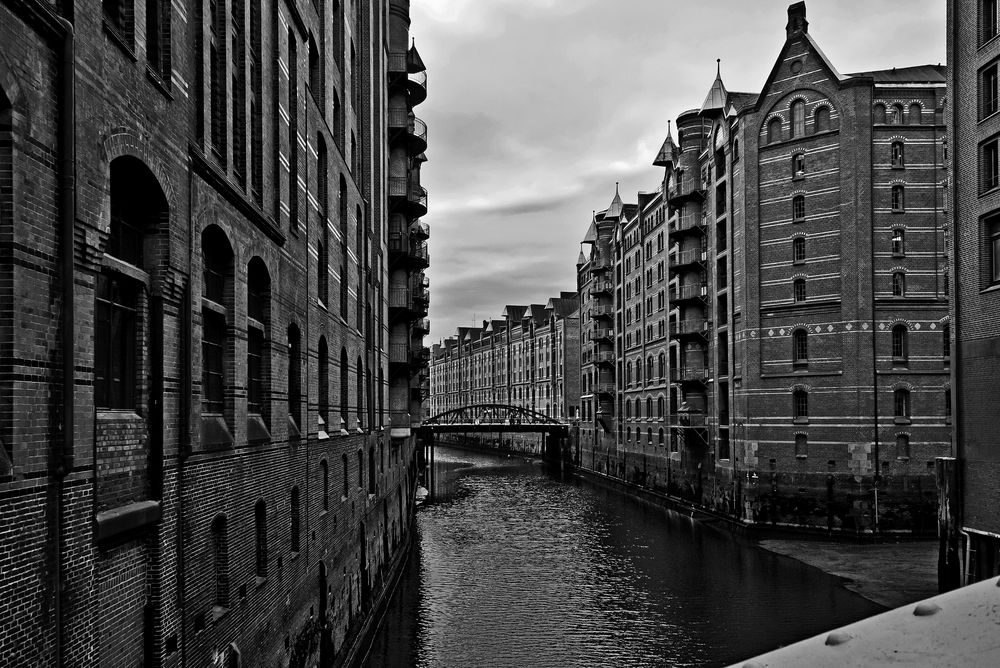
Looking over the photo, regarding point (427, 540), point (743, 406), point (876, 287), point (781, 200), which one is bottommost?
point (427, 540)

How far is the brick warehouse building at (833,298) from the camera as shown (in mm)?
32781

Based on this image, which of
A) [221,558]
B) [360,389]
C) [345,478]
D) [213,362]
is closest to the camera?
[221,558]

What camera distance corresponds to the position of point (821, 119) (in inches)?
1345

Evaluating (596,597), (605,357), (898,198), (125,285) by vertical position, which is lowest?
(596,597)

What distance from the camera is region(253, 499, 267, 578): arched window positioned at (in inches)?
427

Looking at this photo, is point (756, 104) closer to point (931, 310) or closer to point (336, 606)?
point (931, 310)

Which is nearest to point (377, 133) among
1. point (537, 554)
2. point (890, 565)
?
point (537, 554)

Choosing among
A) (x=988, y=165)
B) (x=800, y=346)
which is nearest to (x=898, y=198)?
(x=800, y=346)

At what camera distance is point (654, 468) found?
161 ft

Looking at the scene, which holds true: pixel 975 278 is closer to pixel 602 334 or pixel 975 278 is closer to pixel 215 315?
pixel 215 315

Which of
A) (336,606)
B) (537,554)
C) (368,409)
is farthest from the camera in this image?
(537,554)

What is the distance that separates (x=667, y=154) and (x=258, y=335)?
40.5 m

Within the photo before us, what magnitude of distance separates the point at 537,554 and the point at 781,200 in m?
18.5

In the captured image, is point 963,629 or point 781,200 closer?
point 963,629
